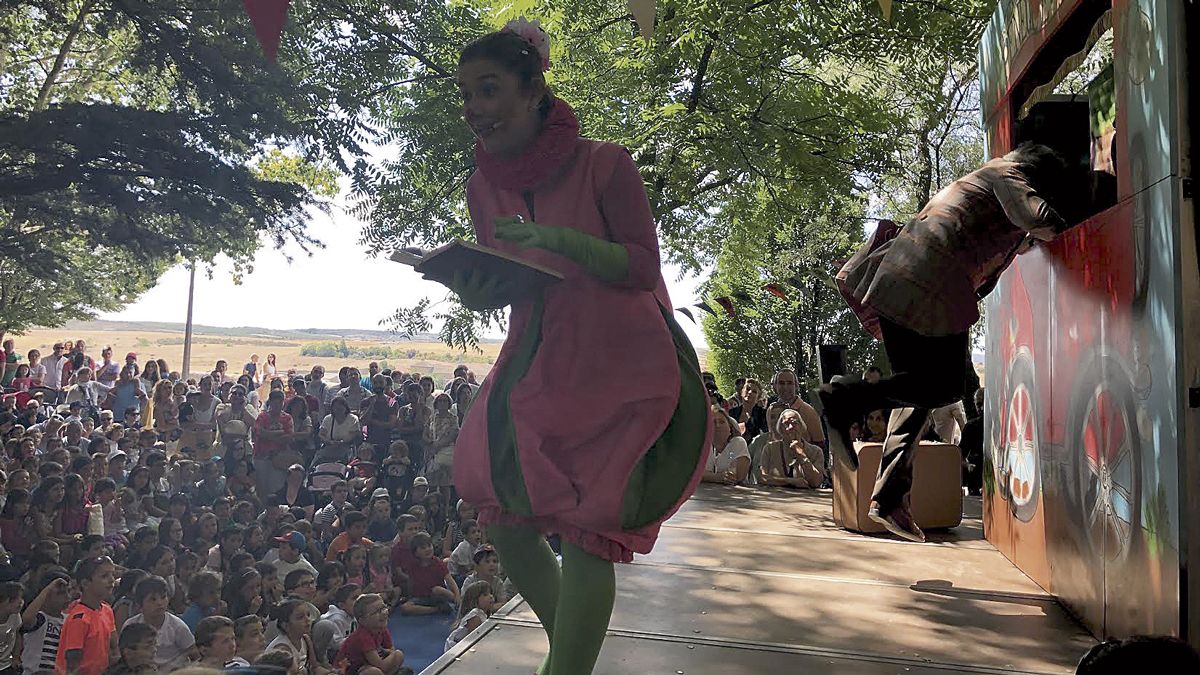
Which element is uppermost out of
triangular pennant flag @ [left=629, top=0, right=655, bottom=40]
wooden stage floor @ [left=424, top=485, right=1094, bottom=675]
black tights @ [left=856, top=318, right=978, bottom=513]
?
triangular pennant flag @ [left=629, top=0, right=655, bottom=40]

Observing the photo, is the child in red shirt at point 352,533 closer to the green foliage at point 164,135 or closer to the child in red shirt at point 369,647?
the child in red shirt at point 369,647

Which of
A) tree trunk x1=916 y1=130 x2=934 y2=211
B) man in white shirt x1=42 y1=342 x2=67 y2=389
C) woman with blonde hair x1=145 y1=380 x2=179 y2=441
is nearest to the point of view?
woman with blonde hair x1=145 y1=380 x2=179 y2=441

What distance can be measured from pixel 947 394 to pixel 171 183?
26.4 feet

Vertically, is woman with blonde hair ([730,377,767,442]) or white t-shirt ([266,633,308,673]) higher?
woman with blonde hair ([730,377,767,442])

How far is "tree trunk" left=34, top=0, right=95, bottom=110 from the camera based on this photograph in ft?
29.7

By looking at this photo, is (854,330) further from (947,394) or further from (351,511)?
(947,394)

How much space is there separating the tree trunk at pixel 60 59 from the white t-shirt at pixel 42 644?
6391 mm

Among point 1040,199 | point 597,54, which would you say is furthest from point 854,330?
point 1040,199

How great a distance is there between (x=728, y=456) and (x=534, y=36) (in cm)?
538

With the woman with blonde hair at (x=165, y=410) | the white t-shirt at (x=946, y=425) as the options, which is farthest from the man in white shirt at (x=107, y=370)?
the white t-shirt at (x=946, y=425)

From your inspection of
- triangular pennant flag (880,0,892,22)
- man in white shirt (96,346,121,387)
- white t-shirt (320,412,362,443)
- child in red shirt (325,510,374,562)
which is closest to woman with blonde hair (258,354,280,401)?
man in white shirt (96,346,121,387)

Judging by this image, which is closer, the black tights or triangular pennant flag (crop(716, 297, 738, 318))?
the black tights

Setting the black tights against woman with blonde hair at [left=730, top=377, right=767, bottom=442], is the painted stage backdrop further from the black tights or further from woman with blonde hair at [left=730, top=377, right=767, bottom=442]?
woman with blonde hair at [left=730, top=377, right=767, bottom=442]

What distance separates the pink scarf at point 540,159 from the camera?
1875mm
